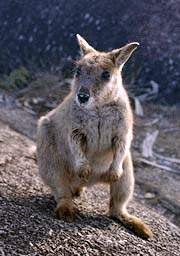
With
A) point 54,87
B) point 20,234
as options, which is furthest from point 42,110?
point 20,234

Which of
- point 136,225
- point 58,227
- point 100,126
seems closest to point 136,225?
point 136,225

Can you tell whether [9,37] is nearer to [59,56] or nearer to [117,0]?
[59,56]

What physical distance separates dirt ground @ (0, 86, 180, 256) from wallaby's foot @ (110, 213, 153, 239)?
0.06 metres

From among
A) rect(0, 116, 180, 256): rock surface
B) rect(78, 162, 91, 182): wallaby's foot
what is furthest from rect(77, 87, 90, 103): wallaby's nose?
rect(0, 116, 180, 256): rock surface

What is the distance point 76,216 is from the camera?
5.97 meters

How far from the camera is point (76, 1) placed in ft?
46.8

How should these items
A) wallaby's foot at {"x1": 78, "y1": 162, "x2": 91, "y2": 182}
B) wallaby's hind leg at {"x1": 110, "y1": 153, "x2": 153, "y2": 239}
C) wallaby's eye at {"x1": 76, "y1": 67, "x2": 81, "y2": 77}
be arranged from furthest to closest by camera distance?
wallaby's hind leg at {"x1": 110, "y1": 153, "x2": 153, "y2": 239}, wallaby's eye at {"x1": 76, "y1": 67, "x2": 81, "y2": 77}, wallaby's foot at {"x1": 78, "y1": 162, "x2": 91, "y2": 182}

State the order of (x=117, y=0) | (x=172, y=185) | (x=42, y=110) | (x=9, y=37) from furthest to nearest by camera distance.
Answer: (x=9, y=37)
(x=117, y=0)
(x=42, y=110)
(x=172, y=185)

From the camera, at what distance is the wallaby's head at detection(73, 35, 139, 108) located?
18.7 feet

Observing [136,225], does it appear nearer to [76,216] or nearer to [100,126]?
[76,216]

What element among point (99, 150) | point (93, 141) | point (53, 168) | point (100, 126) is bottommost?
point (53, 168)

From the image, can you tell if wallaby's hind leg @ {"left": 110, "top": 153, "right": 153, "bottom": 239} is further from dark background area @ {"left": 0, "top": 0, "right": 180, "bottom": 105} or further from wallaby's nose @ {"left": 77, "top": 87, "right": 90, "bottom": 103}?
dark background area @ {"left": 0, "top": 0, "right": 180, "bottom": 105}

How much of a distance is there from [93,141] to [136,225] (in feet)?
3.11

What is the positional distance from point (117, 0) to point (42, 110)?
348cm
